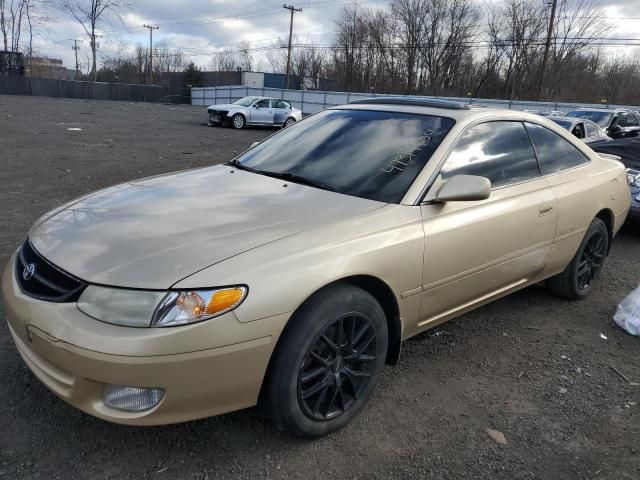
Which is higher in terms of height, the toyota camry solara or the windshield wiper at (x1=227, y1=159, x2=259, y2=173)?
the windshield wiper at (x1=227, y1=159, x2=259, y2=173)

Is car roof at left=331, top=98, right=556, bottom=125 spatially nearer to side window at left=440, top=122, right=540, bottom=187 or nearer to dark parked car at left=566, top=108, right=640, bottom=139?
side window at left=440, top=122, right=540, bottom=187

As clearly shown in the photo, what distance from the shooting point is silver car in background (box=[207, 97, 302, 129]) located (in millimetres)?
22438

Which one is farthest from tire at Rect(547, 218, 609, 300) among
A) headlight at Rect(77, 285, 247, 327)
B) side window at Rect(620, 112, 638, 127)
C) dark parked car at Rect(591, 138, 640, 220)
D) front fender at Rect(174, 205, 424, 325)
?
side window at Rect(620, 112, 638, 127)

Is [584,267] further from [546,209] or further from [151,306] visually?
[151,306]

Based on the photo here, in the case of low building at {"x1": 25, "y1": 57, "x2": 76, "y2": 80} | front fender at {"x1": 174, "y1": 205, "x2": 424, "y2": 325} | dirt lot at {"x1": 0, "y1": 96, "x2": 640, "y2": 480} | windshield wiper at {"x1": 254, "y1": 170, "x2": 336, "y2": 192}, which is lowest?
dirt lot at {"x1": 0, "y1": 96, "x2": 640, "y2": 480}

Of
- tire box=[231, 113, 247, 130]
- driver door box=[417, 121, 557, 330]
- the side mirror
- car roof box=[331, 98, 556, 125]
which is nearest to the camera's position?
the side mirror

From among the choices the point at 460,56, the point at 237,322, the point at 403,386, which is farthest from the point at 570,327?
the point at 460,56

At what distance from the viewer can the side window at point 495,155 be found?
3107 mm

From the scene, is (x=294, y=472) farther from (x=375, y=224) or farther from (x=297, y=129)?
(x=297, y=129)

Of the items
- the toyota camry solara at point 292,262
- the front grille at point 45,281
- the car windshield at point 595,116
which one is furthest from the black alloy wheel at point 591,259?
the car windshield at point 595,116

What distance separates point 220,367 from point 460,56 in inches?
2140

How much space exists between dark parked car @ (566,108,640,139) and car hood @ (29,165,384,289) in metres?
12.9

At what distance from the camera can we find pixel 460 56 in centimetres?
5100

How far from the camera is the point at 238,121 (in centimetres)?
2258
